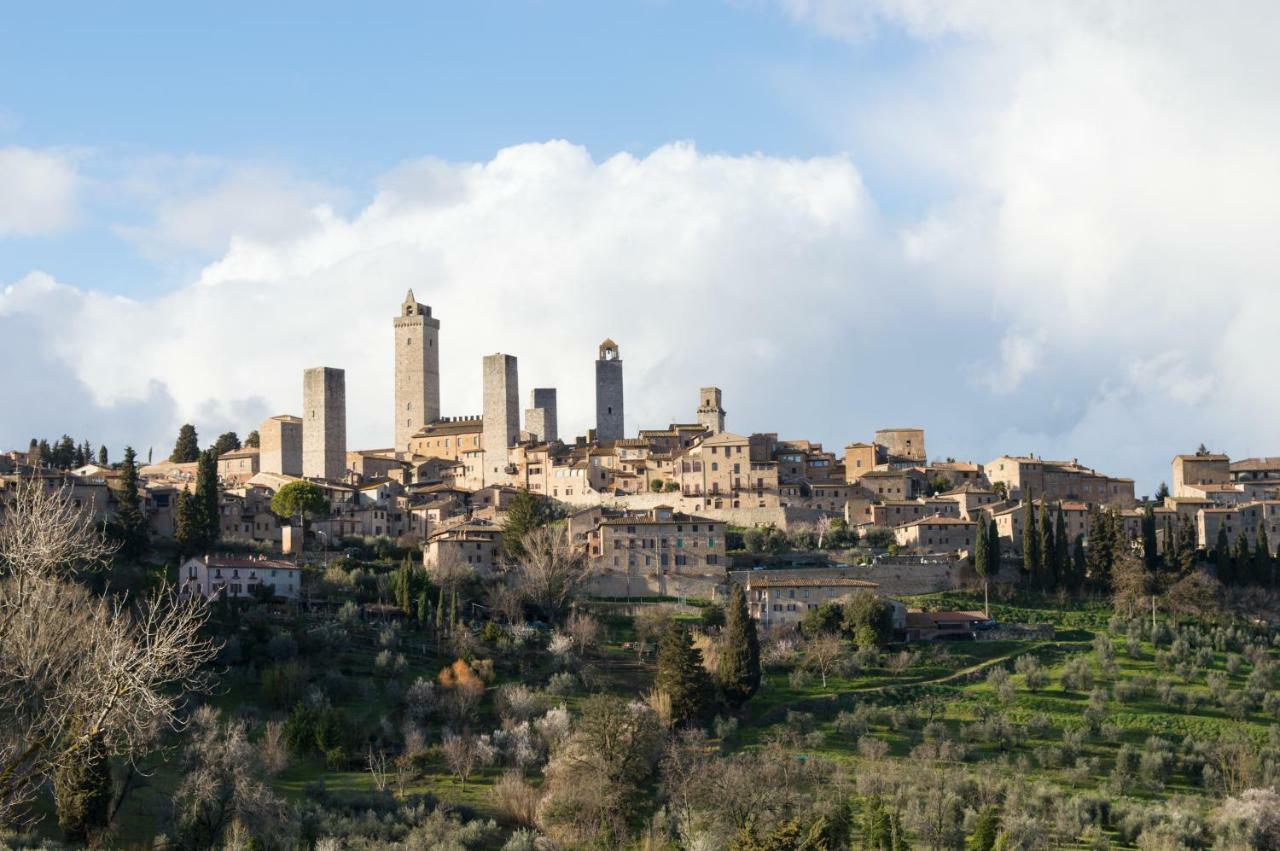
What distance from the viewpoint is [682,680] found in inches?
2279

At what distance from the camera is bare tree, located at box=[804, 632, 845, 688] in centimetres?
6356

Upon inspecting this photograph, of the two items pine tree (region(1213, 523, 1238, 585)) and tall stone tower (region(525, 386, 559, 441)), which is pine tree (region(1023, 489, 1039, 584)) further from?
tall stone tower (region(525, 386, 559, 441))

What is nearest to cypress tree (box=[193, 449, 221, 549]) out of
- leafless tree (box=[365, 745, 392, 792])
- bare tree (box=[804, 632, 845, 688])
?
leafless tree (box=[365, 745, 392, 792])

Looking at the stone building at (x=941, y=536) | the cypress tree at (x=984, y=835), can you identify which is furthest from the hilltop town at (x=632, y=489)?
the cypress tree at (x=984, y=835)

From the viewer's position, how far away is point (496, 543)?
73.8 metres

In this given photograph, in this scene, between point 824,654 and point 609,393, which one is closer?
point 824,654

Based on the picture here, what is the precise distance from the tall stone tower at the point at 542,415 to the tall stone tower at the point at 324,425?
37.1ft

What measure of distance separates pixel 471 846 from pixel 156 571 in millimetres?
20696

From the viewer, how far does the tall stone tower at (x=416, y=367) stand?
10781 cm

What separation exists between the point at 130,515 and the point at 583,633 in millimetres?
18558

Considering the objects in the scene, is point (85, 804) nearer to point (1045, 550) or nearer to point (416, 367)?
point (1045, 550)

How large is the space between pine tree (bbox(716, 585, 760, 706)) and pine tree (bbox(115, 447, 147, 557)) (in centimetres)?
2287

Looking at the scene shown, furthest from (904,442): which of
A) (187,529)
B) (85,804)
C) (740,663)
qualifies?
(85,804)

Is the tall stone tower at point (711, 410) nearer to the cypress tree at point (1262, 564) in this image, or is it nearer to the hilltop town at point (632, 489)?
the hilltop town at point (632, 489)
